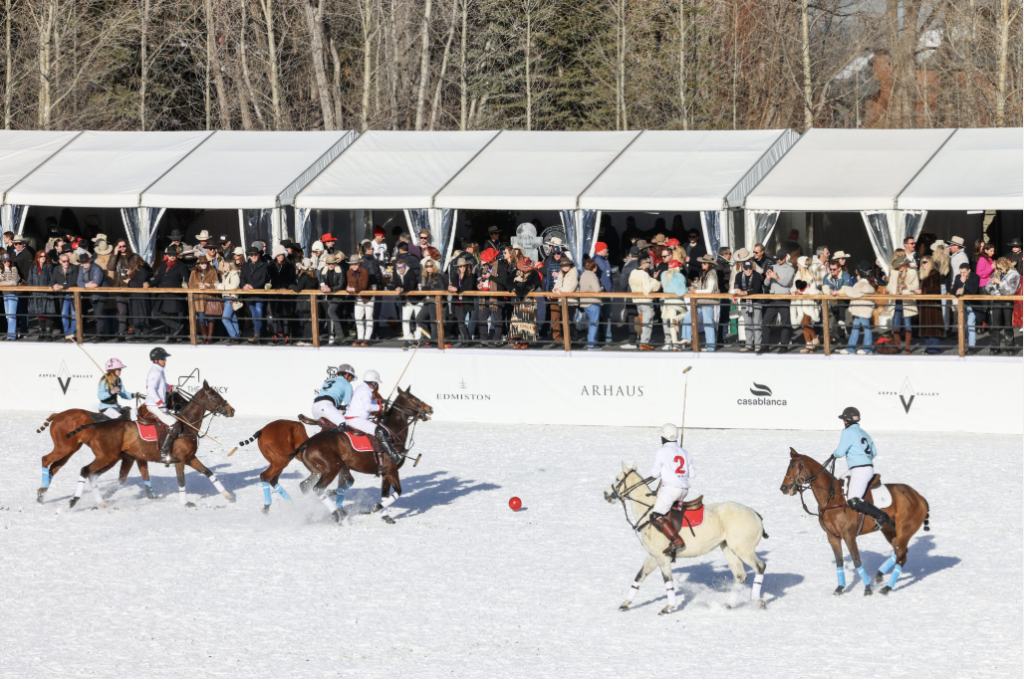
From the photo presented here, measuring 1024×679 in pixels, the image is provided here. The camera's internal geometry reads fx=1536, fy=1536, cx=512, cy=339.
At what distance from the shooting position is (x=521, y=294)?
23.9m

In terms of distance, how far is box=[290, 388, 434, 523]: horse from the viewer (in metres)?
17.6

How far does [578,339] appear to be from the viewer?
79.9ft

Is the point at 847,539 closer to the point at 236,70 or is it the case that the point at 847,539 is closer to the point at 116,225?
the point at 116,225

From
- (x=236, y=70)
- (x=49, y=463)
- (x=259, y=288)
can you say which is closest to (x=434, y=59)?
(x=236, y=70)

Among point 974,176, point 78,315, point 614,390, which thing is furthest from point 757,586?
point 78,315

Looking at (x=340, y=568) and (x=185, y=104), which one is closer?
(x=340, y=568)

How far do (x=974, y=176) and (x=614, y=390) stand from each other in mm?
6617

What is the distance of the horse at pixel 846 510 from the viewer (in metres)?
14.5

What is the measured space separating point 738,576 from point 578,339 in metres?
10.2

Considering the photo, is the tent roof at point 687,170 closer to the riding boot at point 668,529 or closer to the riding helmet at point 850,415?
the riding helmet at point 850,415

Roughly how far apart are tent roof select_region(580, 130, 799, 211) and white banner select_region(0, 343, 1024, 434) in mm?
3116

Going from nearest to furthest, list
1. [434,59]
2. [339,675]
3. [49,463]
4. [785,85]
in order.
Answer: [339,675], [49,463], [785,85], [434,59]

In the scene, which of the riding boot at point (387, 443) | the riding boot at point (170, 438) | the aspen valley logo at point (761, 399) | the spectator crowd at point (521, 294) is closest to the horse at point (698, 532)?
the riding boot at point (387, 443)

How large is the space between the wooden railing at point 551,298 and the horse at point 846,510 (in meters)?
7.58
